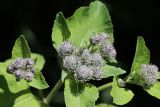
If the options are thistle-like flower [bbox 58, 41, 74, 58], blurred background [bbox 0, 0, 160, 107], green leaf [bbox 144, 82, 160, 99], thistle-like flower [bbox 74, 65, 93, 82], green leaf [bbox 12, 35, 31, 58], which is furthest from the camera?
blurred background [bbox 0, 0, 160, 107]

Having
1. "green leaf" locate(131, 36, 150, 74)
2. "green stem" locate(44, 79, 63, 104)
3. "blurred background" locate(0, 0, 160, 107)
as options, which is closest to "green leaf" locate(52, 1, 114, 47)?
"green leaf" locate(131, 36, 150, 74)

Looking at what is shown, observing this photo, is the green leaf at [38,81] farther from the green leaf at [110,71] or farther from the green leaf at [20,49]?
the green leaf at [110,71]

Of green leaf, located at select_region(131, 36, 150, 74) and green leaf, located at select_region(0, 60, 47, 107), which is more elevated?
green leaf, located at select_region(131, 36, 150, 74)

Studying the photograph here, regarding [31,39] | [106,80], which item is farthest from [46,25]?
[106,80]

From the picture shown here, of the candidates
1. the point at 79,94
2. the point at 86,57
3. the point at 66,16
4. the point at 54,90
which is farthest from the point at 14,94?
the point at 66,16

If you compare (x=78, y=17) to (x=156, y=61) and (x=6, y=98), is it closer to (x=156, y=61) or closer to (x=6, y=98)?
(x=6, y=98)

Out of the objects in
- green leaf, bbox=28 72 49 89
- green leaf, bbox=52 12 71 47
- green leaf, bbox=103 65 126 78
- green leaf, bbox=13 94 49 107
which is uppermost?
green leaf, bbox=52 12 71 47

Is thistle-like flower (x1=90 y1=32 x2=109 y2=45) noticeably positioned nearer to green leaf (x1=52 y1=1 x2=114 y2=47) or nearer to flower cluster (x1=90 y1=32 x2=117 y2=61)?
flower cluster (x1=90 y1=32 x2=117 y2=61)
